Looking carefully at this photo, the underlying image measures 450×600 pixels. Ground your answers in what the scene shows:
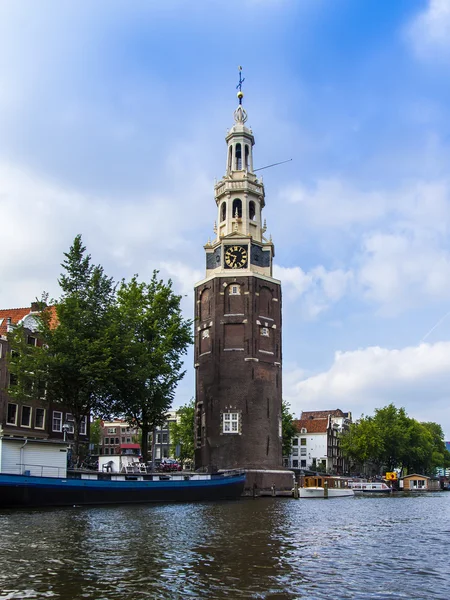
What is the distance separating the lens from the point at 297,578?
16.2 metres

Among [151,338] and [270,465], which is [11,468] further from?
[270,465]

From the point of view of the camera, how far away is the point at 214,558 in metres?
19.1

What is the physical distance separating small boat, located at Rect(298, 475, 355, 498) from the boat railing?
28469mm

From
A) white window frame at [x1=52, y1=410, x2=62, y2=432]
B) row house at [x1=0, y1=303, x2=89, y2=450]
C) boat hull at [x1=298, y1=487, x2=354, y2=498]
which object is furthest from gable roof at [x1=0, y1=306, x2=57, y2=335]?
boat hull at [x1=298, y1=487, x2=354, y2=498]

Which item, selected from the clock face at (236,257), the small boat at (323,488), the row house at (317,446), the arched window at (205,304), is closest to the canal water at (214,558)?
→ the small boat at (323,488)

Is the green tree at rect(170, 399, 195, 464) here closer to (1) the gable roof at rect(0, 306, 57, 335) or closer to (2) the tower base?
(2) the tower base

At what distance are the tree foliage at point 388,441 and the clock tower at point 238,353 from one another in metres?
43.5

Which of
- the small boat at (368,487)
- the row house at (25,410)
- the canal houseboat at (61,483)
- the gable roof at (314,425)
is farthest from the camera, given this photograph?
the gable roof at (314,425)

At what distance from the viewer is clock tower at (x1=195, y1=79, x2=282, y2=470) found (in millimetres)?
62406

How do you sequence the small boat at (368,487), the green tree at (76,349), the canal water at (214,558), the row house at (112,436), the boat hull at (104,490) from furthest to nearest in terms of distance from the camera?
the row house at (112,436) < the small boat at (368,487) < the green tree at (76,349) < the boat hull at (104,490) < the canal water at (214,558)

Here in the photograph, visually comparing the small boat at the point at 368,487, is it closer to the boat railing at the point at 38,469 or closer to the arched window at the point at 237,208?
the arched window at the point at 237,208

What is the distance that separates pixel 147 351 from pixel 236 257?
16941 millimetres

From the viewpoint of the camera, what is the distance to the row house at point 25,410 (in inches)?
2165

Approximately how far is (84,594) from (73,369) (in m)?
32.8
